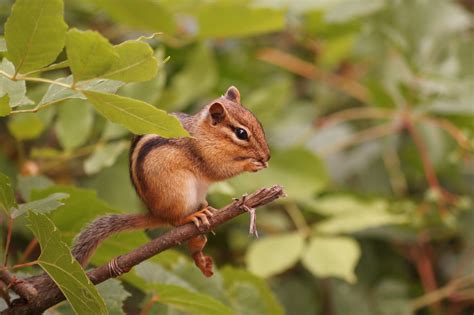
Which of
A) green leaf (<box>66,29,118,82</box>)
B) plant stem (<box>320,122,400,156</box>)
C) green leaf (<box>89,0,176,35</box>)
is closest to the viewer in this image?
green leaf (<box>66,29,118,82</box>)

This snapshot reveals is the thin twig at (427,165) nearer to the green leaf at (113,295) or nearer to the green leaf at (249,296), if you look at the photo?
the green leaf at (249,296)

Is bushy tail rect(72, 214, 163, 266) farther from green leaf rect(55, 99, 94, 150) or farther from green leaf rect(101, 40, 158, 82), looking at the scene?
green leaf rect(55, 99, 94, 150)

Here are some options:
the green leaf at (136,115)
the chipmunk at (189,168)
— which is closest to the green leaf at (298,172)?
the chipmunk at (189,168)

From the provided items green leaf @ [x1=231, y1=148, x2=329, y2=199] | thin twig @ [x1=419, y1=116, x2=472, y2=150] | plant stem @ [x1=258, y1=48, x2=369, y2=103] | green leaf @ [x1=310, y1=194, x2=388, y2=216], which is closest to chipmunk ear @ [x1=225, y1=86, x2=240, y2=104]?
green leaf @ [x1=231, y1=148, x2=329, y2=199]

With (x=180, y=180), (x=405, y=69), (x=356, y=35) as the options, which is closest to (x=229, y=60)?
(x=356, y=35)

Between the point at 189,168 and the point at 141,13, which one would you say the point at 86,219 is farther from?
the point at 141,13
